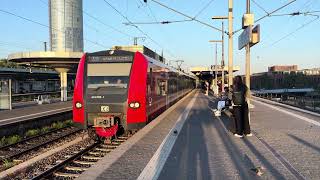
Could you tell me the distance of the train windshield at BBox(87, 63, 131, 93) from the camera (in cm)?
1311

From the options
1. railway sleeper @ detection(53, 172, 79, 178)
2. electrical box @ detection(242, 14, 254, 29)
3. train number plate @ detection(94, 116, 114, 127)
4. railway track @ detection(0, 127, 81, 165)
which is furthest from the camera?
electrical box @ detection(242, 14, 254, 29)

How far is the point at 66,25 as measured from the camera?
232ft

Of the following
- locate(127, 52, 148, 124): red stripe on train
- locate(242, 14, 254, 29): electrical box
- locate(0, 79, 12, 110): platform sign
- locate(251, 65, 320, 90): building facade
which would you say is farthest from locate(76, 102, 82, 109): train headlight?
locate(251, 65, 320, 90): building facade

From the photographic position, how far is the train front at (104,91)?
1269 cm

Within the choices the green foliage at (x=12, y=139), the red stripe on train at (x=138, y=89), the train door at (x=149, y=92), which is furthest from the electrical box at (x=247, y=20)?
the green foliage at (x=12, y=139)

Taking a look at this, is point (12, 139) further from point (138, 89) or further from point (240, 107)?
point (240, 107)

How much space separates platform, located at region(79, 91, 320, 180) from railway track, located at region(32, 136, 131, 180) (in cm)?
87

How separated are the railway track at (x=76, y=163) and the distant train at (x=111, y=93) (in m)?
0.66

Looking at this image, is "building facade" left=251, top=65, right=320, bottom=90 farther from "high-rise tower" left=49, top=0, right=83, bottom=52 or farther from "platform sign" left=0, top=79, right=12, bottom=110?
"platform sign" left=0, top=79, right=12, bottom=110

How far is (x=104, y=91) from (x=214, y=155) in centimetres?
518

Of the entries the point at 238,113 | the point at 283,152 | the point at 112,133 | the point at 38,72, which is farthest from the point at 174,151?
the point at 38,72

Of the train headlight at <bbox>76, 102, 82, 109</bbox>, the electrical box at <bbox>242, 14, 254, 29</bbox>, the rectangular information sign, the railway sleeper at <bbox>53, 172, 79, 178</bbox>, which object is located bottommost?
the railway sleeper at <bbox>53, 172, 79, 178</bbox>

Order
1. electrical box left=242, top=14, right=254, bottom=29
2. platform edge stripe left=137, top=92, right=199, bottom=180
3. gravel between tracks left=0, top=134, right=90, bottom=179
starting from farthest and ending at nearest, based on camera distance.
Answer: electrical box left=242, top=14, right=254, bottom=29, gravel between tracks left=0, top=134, right=90, bottom=179, platform edge stripe left=137, top=92, right=199, bottom=180

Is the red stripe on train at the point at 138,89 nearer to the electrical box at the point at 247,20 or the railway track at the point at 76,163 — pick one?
the railway track at the point at 76,163
